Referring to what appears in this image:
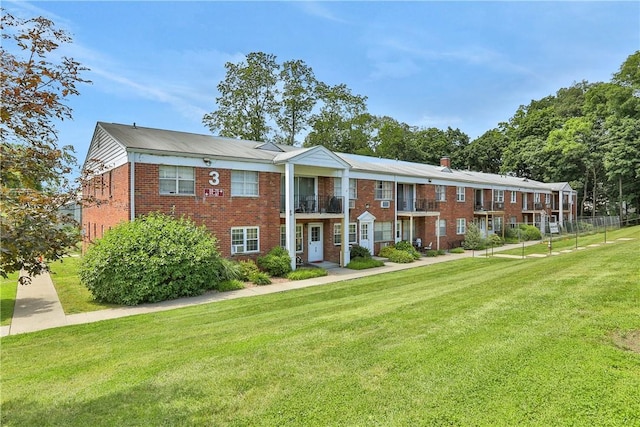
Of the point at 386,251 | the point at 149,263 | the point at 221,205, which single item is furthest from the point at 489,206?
the point at 149,263

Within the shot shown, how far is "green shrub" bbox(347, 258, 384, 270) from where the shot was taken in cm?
1842

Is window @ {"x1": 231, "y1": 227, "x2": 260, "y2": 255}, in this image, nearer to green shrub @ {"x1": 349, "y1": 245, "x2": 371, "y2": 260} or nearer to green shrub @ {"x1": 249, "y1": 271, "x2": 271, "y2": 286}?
green shrub @ {"x1": 249, "y1": 271, "x2": 271, "y2": 286}

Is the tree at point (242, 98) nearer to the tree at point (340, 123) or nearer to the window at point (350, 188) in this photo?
the tree at point (340, 123)

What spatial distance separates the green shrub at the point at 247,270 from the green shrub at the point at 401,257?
8.54 metres

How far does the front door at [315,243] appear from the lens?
65.7ft

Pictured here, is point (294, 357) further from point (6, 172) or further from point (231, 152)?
point (231, 152)

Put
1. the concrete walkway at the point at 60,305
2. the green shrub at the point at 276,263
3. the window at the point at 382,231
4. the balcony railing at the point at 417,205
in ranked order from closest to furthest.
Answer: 1. the concrete walkway at the point at 60,305
2. the green shrub at the point at 276,263
3. the window at the point at 382,231
4. the balcony railing at the point at 417,205

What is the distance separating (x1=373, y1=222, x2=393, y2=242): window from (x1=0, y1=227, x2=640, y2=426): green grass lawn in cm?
1383

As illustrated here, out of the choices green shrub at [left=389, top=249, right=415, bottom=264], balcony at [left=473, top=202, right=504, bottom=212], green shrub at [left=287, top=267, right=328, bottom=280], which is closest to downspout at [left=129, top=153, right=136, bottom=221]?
green shrub at [left=287, top=267, right=328, bottom=280]

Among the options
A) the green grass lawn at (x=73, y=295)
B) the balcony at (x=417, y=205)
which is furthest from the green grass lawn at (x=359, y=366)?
the balcony at (x=417, y=205)

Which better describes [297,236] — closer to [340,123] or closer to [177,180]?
[177,180]

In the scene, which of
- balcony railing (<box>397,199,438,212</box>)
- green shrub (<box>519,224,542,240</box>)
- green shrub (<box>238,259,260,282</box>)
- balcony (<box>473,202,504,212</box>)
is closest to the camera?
green shrub (<box>238,259,260,282</box>)

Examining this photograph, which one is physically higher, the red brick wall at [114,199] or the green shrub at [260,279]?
the red brick wall at [114,199]

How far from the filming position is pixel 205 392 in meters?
4.60
